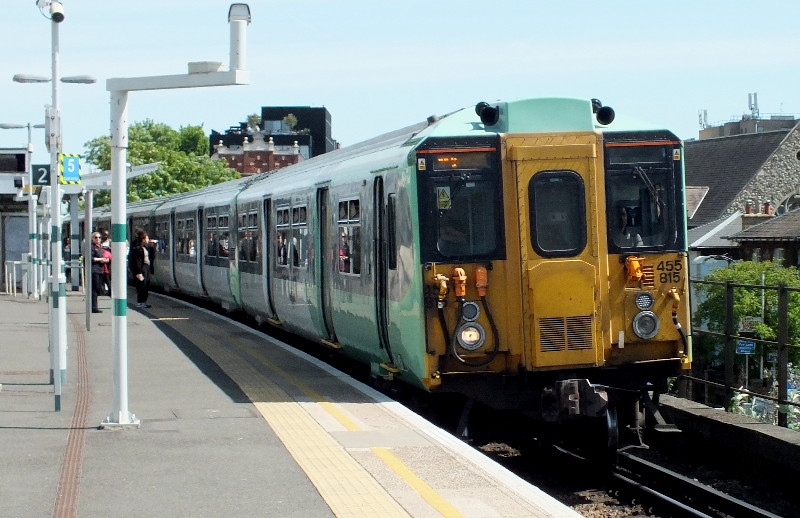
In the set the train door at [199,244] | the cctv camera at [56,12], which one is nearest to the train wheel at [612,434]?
the cctv camera at [56,12]

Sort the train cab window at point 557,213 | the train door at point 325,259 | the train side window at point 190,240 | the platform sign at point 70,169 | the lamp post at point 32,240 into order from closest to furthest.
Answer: the train cab window at point 557,213, the train door at point 325,259, the platform sign at point 70,169, the train side window at point 190,240, the lamp post at point 32,240

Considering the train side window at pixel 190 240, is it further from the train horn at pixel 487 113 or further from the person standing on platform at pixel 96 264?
the train horn at pixel 487 113

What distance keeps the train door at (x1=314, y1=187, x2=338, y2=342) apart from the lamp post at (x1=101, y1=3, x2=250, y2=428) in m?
4.69

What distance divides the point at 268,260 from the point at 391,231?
830 centimetres

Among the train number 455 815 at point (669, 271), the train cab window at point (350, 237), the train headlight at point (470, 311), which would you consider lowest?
the train headlight at point (470, 311)

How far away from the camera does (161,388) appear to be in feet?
43.8

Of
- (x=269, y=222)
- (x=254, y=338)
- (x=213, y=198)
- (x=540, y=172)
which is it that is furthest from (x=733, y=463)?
(x=213, y=198)

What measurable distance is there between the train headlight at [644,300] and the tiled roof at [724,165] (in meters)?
69.3

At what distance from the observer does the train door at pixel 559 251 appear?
35.6 ft

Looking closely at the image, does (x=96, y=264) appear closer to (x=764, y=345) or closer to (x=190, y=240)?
(x=190, y=240)

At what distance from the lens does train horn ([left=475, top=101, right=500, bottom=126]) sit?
36.6 feet

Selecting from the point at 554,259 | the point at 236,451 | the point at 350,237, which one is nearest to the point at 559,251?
the point at 554,259

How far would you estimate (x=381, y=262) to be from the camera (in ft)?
41.2

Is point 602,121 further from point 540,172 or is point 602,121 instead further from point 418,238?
point 418,238
